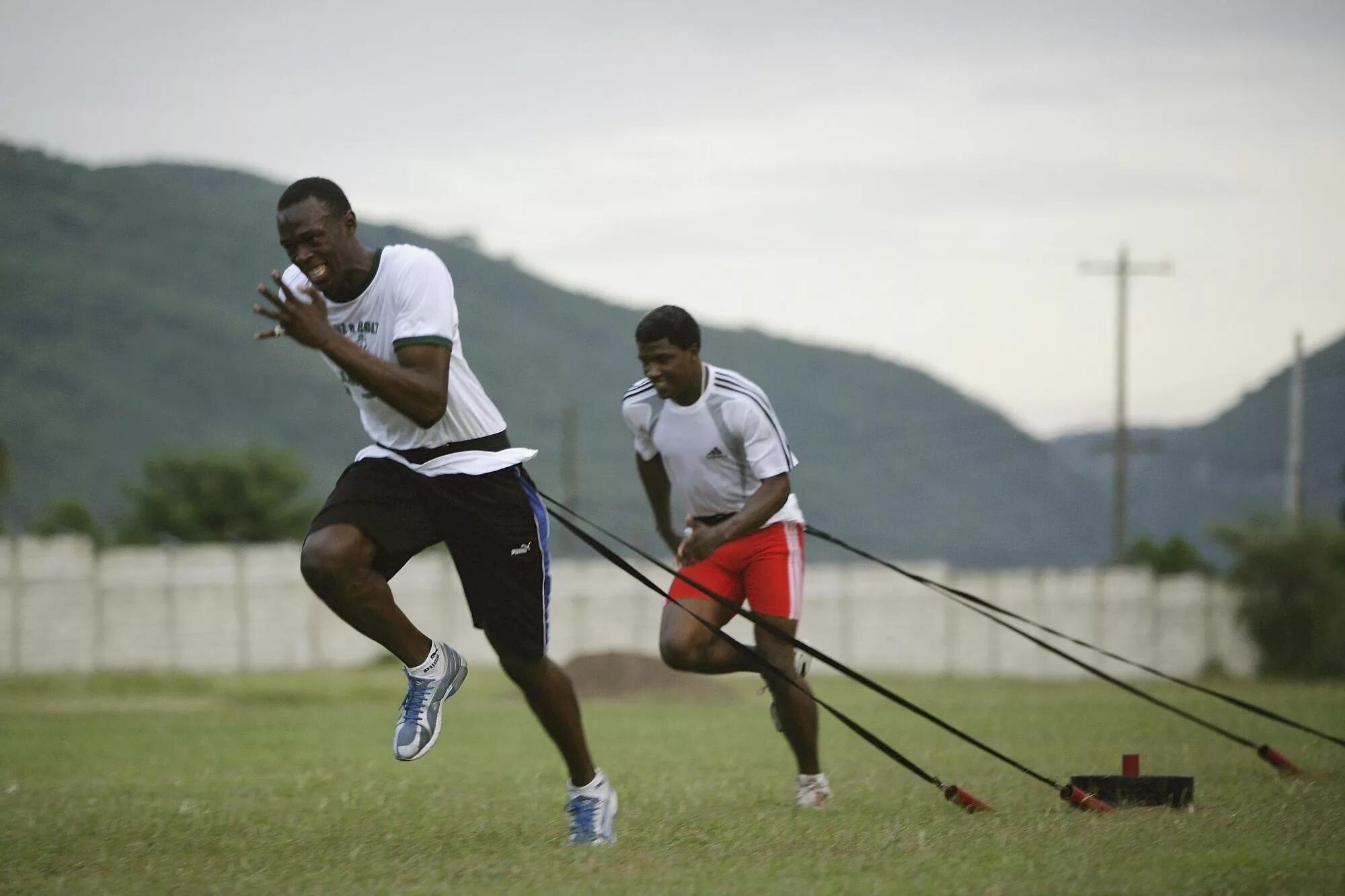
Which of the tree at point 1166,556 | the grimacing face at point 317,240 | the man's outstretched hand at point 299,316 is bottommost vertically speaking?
the tree at point 1166,556

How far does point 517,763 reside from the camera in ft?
39.2

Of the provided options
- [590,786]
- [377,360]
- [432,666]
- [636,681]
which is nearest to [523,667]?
[432,666]

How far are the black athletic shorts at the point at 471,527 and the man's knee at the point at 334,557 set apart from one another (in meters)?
0.05

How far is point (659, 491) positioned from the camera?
30.6 ft

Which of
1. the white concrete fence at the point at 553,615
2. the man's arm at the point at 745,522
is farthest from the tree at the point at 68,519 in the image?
the man's arm at the point at 745,522

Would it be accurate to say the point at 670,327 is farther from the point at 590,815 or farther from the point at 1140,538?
the point at 1140,538

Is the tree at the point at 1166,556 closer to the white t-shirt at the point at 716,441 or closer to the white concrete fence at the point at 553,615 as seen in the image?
the white concrete fence at the point at 553,615

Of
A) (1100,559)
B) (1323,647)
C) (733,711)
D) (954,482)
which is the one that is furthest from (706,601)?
(954,482)

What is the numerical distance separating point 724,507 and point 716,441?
0.42m

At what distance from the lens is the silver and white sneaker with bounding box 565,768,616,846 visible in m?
7.05

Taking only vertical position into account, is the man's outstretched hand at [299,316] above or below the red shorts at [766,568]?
above

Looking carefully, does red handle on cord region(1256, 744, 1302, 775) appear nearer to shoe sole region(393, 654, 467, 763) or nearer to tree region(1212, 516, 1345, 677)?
shoe sole region(393, 654, 467, 763)

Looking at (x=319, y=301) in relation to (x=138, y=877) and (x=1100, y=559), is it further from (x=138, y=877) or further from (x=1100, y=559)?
(x=1100, y=559)

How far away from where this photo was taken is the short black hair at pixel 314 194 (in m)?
6.59
